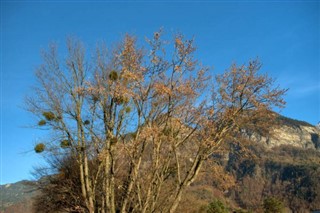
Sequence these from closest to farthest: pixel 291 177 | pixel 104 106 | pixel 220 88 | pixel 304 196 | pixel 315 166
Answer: pixel 220 88, pixel 104 106, pixel 304 196, pixel 315 166, pixel 291 177

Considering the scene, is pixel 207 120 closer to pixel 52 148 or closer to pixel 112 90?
pixel 112 90

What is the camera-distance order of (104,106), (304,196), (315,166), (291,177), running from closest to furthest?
(104,106) < (304,196) < (315,166) < (291,177)

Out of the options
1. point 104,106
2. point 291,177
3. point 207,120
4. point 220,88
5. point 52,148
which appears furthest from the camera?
point 291,177

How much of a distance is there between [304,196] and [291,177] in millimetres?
29721

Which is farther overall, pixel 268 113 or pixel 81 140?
pixel 81 140

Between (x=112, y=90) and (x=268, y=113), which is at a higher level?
(x=112, y=90)

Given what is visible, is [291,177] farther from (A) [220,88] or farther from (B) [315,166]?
(A) [220,88]

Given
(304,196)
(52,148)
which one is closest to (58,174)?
(52,148)

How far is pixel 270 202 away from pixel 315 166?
13118 cm

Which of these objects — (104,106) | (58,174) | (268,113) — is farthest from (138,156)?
(58,174)

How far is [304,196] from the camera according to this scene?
16738 cm

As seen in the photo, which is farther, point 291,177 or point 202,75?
point 291,177

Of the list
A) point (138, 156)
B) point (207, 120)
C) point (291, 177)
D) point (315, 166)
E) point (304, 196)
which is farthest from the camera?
point (291, 177)

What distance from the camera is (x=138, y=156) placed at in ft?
52.6
